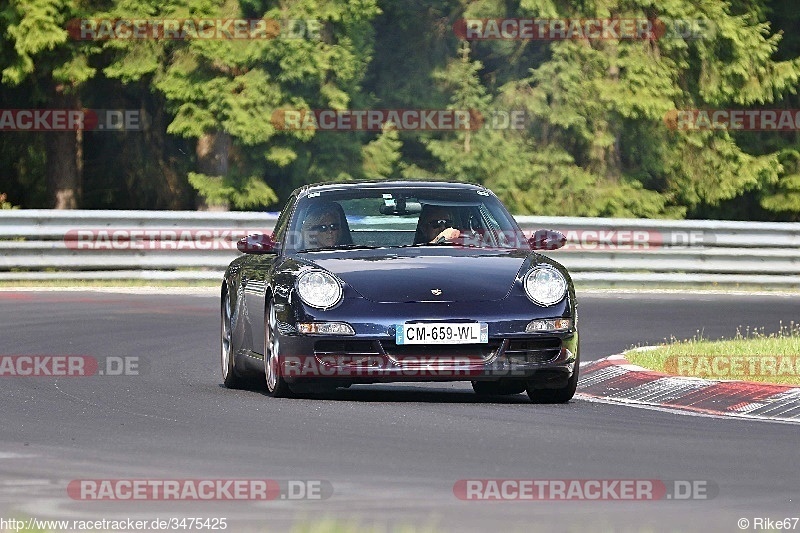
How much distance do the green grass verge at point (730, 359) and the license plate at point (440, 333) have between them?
2.37 m

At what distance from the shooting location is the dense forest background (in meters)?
33.1

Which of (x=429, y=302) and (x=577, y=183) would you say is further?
(x=577, y=183)

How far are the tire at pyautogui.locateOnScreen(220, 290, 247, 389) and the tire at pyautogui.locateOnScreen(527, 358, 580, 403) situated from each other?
7.50 ft

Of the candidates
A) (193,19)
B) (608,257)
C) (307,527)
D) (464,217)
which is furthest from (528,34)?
(307,527)

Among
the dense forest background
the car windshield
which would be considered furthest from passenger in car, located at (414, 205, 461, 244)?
the dense forest background

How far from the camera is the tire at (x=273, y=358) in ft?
41.3

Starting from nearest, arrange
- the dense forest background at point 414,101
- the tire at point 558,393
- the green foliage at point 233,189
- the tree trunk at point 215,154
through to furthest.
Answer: the tire at point 558,393 < the dense forest background at point 414,101 < the green foliage at point 233,189 < the tree trunk at point 215,154

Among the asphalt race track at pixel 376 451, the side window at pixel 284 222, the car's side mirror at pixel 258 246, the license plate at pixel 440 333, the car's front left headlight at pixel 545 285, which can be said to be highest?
the side window at pixel 284 222

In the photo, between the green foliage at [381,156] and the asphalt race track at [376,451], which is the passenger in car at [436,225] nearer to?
the asphalt race track at [376,451]

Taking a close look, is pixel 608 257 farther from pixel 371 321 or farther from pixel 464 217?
pixel 371 321

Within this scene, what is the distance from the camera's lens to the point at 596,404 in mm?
12805

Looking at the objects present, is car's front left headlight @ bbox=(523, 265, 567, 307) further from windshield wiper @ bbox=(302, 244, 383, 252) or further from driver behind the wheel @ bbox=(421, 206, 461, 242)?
windshield wiper @ bbox=(302, 244, 383, 252)

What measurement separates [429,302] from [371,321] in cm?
37

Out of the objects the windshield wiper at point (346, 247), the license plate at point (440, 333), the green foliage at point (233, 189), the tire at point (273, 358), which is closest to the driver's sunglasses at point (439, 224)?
the windshield wiper at point (346, 247)
